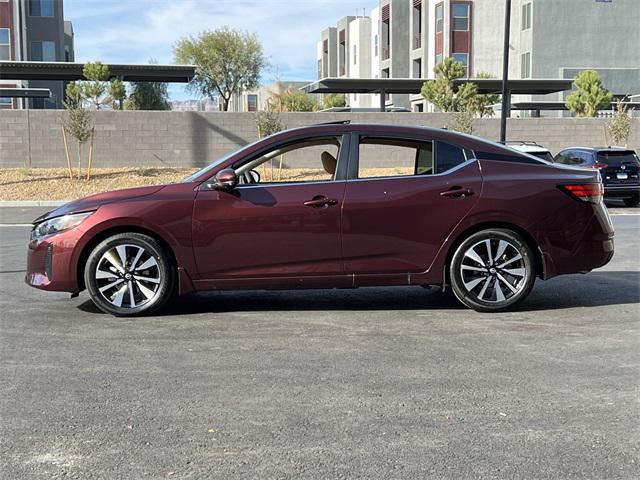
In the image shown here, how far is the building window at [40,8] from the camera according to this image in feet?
177

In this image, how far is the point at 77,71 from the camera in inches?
1401

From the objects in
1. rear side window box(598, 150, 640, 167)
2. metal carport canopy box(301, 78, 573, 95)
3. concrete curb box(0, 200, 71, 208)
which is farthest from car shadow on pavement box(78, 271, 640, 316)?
metal carport canopy box(301, 78, 573, 95)

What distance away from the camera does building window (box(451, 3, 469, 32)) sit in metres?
52.0

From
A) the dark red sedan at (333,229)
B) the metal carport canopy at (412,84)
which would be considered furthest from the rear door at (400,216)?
the metal carport canopy at (412,84)

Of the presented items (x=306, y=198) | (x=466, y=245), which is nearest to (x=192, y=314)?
(x=306, y=198)

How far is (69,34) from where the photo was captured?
6762cm

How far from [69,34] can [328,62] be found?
30.0 meters

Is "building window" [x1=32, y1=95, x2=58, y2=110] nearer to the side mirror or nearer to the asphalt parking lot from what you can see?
the asphalt parking lot

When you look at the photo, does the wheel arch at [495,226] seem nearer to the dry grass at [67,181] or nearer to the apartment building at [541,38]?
the dry grass at [67,181]

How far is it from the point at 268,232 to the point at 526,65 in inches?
1879

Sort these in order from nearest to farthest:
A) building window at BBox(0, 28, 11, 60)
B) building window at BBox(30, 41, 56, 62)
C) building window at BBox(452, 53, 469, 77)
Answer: building window at BBox(0, 28, 11, 60)
building window at BBox(452, 53, 469, 77)
building window at BBox(30, 41, 56, 62)

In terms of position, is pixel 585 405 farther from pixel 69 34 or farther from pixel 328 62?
pixel 328 62

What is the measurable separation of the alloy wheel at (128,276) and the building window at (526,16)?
48088mm

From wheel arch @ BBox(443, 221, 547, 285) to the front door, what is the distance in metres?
0.99
